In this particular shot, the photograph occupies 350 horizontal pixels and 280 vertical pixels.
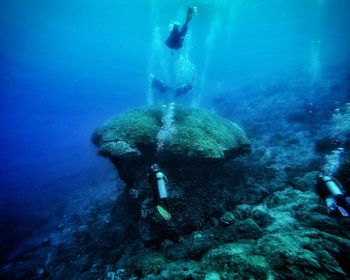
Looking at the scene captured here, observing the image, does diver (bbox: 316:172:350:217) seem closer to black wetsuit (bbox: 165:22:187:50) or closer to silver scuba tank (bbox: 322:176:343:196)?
silver scuba tank (bbox: 322:176:343:196)

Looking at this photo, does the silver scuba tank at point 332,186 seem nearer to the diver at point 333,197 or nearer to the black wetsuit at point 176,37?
the diver at point 333,197

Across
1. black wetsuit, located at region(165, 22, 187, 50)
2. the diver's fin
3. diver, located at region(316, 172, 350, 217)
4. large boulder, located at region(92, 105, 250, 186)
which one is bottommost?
diver, located at region(316, 172, 350, 217)

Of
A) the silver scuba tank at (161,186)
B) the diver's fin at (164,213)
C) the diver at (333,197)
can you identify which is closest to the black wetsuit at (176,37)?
the silver scuba tank at (161,186)

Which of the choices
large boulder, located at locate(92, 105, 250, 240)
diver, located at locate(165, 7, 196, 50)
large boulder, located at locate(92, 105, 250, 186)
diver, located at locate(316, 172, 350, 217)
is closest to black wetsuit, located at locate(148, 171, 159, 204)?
large boulder, located at locate(92, 105, 250, 240)

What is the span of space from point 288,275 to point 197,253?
164cm

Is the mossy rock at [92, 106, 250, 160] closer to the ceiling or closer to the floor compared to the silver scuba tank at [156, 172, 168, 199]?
closer to the ceiling

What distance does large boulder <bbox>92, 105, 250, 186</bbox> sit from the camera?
21.5 feet

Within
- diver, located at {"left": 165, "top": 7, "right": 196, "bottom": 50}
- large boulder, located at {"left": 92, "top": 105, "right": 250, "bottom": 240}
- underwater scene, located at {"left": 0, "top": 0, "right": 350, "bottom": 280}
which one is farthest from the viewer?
diver, located at {"left": 165, "top": 7, "right": 196, "bottom": 50}

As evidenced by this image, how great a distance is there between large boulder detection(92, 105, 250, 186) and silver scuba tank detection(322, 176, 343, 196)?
2.79m

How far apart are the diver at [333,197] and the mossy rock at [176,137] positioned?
273cm

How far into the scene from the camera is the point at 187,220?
234 inches

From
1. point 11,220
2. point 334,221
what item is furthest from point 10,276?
point 334,221

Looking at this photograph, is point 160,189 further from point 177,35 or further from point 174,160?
point 177,35

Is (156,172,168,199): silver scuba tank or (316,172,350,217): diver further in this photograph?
(156,172,168,199): silver scuba tank
